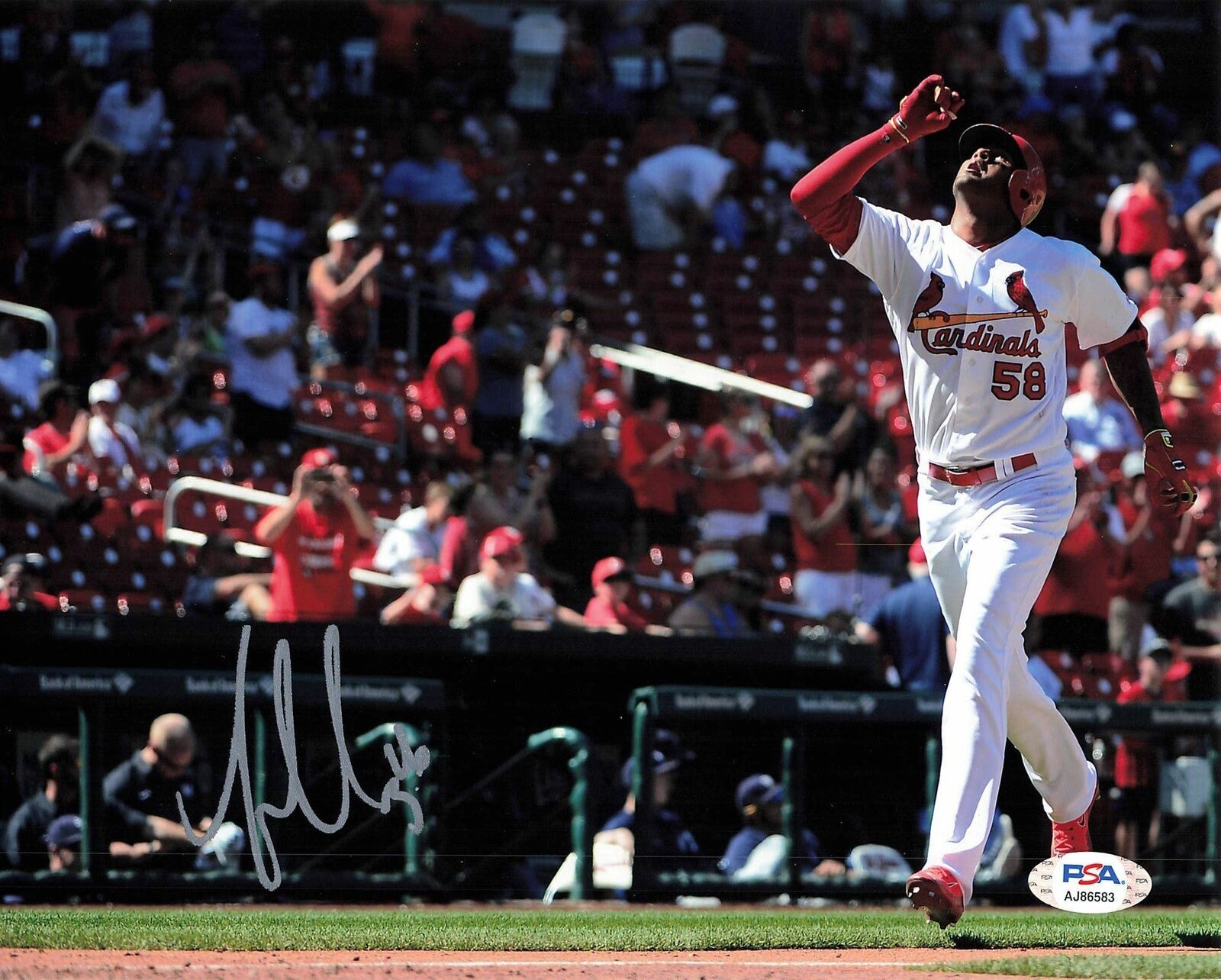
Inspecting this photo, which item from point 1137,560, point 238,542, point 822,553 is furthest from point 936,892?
point 1137,560

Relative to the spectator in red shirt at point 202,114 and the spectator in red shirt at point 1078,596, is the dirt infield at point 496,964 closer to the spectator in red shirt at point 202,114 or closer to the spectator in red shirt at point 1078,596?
the spectator in red shirt at point 1078,596

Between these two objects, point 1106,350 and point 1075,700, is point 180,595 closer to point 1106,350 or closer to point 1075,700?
point 1075,700

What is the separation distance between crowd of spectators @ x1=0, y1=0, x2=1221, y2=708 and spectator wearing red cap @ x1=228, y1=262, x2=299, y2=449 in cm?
2

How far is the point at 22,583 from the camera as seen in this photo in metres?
7.06

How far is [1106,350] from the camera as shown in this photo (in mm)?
4578

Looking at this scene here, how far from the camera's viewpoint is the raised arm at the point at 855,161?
418 centimetres

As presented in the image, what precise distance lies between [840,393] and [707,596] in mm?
2151

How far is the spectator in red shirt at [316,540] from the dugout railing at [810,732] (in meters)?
1.45

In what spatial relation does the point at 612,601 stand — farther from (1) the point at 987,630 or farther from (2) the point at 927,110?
(2) the point at 927,110

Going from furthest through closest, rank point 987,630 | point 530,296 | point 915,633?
point 530,296
point 915,633
point 987,630

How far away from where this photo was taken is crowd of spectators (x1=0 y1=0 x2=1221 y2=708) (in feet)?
28.5

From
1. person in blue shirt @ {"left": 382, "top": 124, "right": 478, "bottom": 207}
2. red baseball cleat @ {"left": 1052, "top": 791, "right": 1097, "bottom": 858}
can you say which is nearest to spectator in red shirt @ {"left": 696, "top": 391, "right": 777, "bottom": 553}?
person in blue shirt @ {"left": 382, "top": 124, "right": 478, "bottom": 207}
